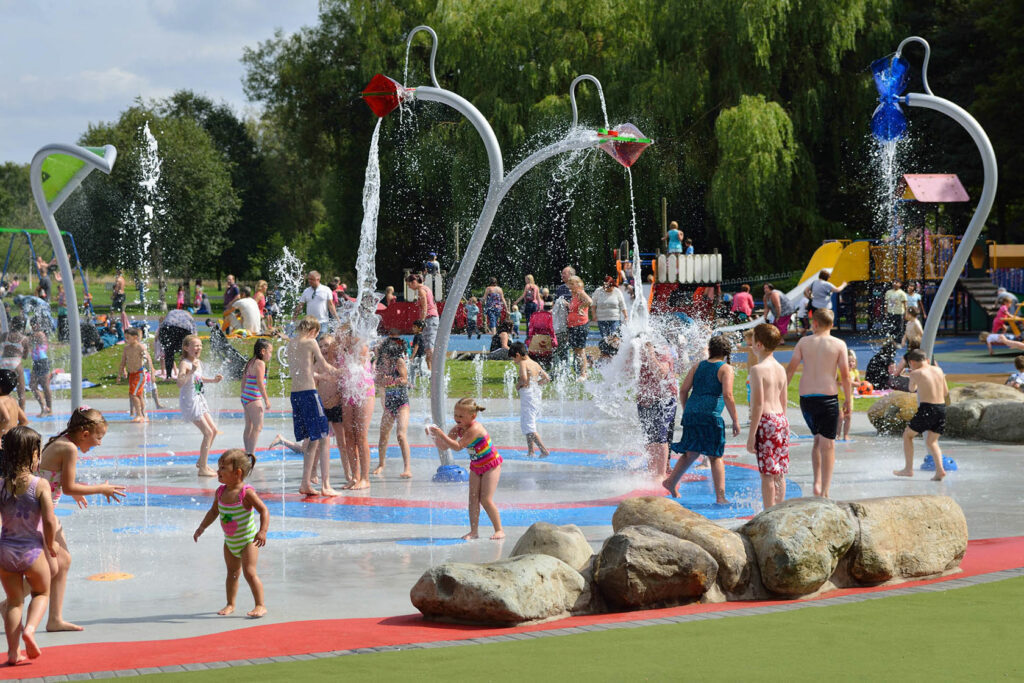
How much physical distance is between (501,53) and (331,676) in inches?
1334

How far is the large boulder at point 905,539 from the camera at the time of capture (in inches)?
314

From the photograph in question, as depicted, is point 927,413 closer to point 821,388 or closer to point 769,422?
point 821,388

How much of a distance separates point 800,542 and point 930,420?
5.35 meters

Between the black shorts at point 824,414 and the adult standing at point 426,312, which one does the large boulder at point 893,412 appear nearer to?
the black shorts at point 824,414

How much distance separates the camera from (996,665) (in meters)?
6.00

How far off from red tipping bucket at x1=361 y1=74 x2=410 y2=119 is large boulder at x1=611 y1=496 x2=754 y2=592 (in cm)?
619

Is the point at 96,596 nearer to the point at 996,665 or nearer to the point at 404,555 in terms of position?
the point at 404,555

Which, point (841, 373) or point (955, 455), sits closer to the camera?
point (841, 373)

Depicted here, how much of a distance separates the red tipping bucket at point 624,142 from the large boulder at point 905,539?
622 cm

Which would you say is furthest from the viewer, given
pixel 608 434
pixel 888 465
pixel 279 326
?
pixel 279 326

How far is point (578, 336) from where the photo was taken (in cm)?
2250

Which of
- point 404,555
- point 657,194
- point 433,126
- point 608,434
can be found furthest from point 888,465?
point 433,126

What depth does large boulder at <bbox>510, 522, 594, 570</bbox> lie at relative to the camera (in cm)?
765

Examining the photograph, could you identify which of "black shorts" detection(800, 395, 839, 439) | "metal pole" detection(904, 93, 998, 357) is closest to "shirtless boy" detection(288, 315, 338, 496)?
"black shorts" detection(800, 395, 839, 439)
